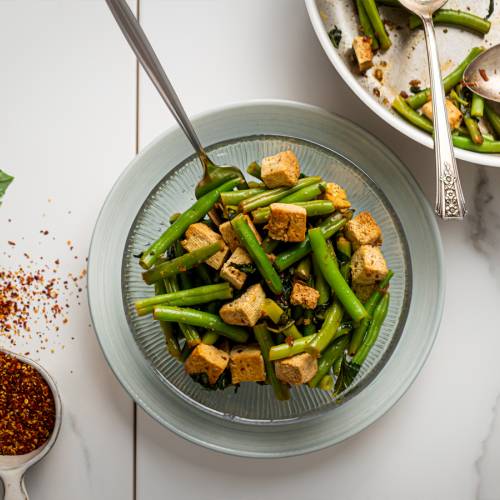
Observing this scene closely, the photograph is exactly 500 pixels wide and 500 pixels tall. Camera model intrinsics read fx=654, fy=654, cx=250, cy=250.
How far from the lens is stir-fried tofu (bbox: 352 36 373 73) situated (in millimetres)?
1612

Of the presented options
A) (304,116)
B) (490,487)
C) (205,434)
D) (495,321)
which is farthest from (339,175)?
(490,487)

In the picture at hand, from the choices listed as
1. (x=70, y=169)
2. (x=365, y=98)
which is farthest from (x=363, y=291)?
(x=70, y=169)

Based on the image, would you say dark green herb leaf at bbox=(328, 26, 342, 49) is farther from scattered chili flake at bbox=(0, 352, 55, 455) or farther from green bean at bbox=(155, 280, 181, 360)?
scattered chili flake at bbox=(0, 352, 55, 455)

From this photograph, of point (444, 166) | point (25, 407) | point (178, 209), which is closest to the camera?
point (444, 166)

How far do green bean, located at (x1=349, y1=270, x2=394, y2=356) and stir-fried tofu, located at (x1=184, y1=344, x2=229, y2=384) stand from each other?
279 mm

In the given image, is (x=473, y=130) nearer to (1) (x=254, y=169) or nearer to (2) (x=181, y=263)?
(1) (x=254, y=169)

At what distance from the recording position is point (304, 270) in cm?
143

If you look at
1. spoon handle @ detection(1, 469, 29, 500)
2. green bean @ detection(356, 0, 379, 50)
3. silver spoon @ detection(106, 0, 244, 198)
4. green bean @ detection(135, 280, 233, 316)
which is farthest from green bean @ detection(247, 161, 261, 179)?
spoon handle @ detection(1, 469, 29, 500)

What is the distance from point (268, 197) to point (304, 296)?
0.76ft

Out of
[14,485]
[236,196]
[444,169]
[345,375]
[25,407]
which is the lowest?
[14,485]

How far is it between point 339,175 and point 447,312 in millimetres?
500

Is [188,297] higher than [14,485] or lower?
higher

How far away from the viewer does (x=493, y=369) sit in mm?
1760

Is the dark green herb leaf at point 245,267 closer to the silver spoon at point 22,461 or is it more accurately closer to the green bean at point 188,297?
the green bean at point 188,297
